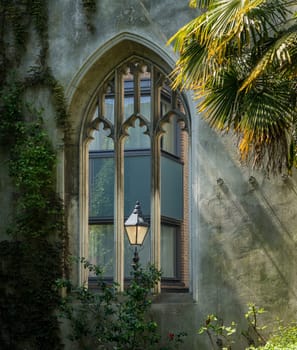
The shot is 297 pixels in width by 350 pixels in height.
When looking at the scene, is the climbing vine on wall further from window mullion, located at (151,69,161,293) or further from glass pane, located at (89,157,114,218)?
glass pane, located at (89,157,114,218)

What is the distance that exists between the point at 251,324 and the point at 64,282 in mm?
2571

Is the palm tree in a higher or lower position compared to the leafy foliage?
higher

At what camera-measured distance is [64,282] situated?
13820 mm

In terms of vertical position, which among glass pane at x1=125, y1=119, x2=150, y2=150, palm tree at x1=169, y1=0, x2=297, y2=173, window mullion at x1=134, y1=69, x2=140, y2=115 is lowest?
palm tree at x1=169, y1=0, x2=297, y2=173

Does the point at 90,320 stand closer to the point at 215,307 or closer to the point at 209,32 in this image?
the point at 215,307

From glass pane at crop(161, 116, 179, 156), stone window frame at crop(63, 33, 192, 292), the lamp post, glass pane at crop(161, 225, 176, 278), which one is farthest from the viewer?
glass pane at crop(161, 116, 179, 156)

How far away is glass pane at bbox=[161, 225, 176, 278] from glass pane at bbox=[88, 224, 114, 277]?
1.17m

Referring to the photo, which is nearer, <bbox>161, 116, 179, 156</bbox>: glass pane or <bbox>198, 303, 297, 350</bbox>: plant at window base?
<bbox>198, 303, 297, 350</bbox>: plant at window base

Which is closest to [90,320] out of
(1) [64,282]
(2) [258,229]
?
(1) [64,282]

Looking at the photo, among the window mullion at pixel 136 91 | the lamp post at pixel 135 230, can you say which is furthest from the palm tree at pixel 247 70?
the window mullion at pixel 136 91

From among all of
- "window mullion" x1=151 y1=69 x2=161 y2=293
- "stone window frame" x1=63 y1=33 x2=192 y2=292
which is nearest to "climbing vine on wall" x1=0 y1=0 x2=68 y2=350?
"stone window frame" x1=63 y1=33 x2=192 y2=292

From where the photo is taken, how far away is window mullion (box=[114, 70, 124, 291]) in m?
14.6

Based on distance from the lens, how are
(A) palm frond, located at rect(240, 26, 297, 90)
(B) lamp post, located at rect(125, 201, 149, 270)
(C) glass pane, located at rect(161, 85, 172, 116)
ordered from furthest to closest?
(C) glass pane, located at rect(161, 85, 172, 116), (B) lamp post, located at rect(125, 201, 149, 270), (A) palm frond, located at rect(240, 26, 297, 90)

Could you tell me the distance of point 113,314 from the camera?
47.3ft
